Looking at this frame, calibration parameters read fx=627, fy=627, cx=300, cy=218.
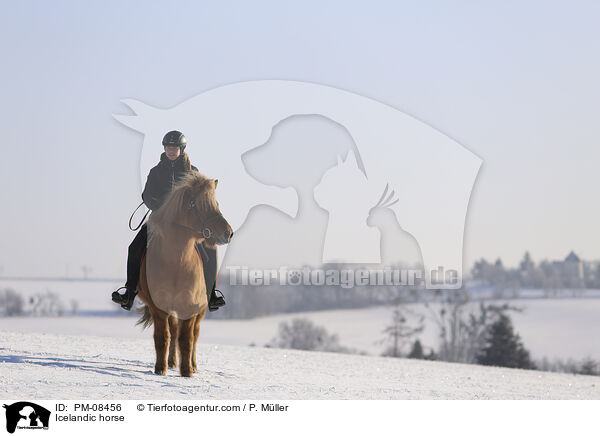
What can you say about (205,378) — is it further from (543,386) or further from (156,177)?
(543,386)

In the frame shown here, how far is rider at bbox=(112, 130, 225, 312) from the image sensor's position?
28.9 ft

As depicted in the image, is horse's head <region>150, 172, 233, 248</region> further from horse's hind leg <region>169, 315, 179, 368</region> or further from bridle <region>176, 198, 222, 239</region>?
horse's hind leg <region>169, 315, 179, 368</region>

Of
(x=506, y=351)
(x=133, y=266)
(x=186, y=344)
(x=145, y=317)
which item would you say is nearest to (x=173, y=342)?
(x=186, y=344)

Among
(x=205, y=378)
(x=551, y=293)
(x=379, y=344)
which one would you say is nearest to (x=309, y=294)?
(x=379, y=344)

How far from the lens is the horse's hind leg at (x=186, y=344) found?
8914 mm

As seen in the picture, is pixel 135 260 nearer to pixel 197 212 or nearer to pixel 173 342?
pixel 197 212

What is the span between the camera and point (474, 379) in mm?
14094

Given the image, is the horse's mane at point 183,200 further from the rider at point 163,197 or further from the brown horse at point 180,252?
the rider at point 163,197

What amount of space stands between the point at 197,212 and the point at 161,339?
6.62 feet

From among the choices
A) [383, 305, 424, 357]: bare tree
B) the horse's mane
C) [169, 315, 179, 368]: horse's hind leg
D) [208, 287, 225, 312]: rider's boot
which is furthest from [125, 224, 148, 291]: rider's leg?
[383, 305, 424, 357]: bare tree

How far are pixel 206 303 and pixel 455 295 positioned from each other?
3883cm

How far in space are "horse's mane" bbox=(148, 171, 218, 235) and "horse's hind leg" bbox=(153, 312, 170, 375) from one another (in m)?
1.20

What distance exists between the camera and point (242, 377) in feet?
33.8

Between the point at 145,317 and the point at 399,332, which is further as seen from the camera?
the point at 399,332
